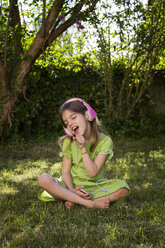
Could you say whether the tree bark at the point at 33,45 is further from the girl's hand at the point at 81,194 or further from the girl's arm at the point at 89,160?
the girl's hand at the point at 81,194

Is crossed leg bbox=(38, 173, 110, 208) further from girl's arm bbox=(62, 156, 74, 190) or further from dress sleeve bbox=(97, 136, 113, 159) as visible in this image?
dress sleeve bbox=(97, 136, 113, 159)

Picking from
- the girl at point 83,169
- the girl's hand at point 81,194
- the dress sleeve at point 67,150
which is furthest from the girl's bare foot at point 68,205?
the dress sleeve at point 67,150

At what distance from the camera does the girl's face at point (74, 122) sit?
2799mm

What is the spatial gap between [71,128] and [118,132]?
4.81m

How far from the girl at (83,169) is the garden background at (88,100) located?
0.13m

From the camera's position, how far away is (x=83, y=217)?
250 centimetres

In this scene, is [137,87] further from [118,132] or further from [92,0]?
[92,0]

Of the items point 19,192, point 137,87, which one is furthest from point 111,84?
point 19,192

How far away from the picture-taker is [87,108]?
2.86 metres

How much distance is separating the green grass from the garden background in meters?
0.01

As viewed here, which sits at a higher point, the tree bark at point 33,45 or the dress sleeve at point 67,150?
the tree bark at point 33,45

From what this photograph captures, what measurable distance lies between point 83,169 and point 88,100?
5010 millimetres

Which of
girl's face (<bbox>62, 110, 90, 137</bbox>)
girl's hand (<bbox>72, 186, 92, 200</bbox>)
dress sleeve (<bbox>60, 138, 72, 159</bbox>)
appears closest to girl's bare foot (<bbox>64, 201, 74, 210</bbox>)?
girl's hand (<bbox>72, 186, 92, 200</bbox>)

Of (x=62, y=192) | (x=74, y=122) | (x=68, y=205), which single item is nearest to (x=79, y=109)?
(x=74, y=122)
